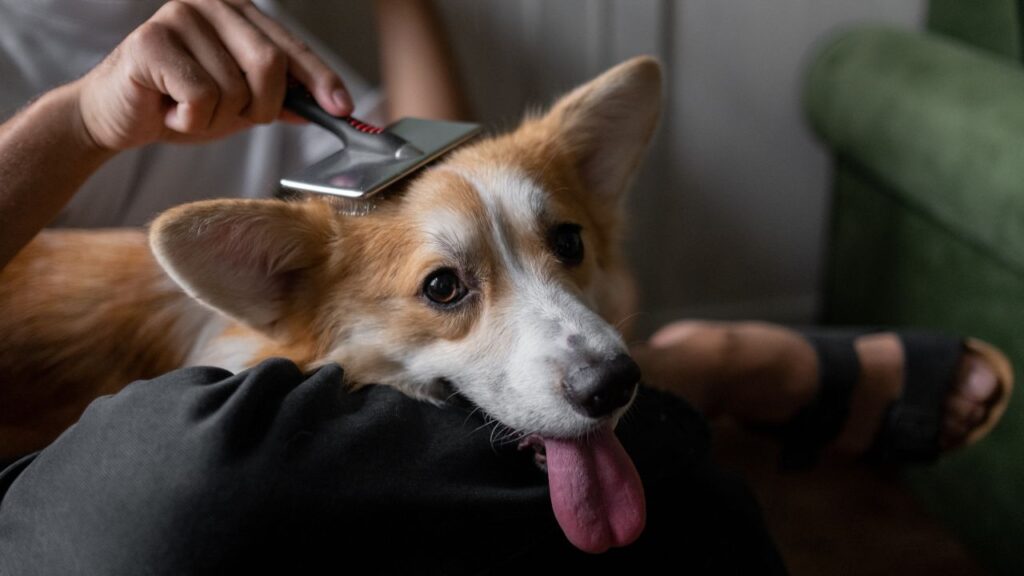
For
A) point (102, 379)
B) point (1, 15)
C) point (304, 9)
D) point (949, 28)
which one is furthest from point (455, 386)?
point (949, 28)

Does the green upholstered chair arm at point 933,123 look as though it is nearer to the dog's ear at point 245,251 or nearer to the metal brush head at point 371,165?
the metal brush head at point 371,165

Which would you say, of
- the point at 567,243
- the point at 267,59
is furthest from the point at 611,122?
the point at 267,59

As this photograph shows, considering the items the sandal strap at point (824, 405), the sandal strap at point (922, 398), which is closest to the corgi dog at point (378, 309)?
the sandal strap at point (824, 405)

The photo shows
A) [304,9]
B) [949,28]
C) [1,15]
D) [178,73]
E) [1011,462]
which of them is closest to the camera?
[178,73]

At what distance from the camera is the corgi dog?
87cm

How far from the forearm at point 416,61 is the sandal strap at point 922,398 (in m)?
0.81

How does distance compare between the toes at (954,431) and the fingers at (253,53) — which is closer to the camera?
Result: the fingers at (253,53)

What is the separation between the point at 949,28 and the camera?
1787 millimetres

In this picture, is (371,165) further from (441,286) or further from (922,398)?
(922,398)

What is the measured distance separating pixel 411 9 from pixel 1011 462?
121cm

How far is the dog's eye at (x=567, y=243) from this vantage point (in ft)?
3.39

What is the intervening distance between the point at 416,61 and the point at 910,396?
0.93 m

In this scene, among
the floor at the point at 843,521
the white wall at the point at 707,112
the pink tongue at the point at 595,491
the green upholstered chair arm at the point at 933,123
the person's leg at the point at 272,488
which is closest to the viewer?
the person's leg at the point at 272,488

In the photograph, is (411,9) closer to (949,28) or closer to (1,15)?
(1,15)
